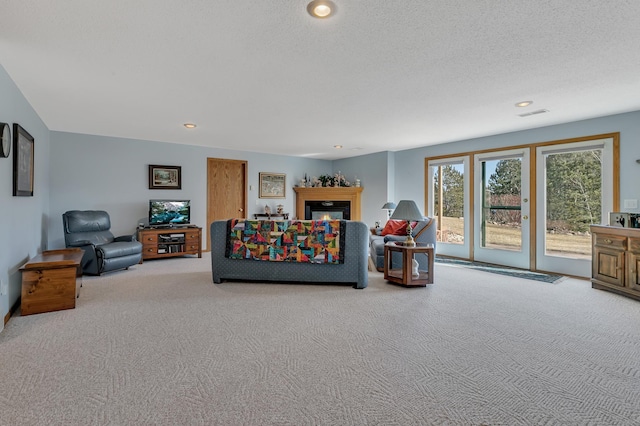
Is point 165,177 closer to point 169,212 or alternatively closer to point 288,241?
point 169,212

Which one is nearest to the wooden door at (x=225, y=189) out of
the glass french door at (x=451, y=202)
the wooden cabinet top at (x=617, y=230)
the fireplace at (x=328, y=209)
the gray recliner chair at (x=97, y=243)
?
the fireplace at (x=328, y=209)

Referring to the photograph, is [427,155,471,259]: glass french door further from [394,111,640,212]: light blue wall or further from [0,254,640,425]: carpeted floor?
[0,254,640,425]: carpeted floor

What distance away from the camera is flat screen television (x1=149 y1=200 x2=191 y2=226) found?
19.6 ft

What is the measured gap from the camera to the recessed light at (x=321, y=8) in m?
1.90

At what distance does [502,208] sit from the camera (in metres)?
5.55

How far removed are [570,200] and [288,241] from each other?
13.4 ft

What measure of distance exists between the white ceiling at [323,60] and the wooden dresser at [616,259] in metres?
1.51

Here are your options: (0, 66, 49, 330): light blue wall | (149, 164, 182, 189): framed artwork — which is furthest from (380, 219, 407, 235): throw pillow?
(0, 66, 49, 330): light blue wall

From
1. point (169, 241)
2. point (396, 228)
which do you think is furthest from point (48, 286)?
point (396, 228)

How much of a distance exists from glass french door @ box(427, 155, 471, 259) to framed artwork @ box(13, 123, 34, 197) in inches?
241

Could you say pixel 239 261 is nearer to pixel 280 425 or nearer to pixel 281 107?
pixel 281 107

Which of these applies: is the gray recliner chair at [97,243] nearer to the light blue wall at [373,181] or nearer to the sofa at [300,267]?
the sofa at [300,267]

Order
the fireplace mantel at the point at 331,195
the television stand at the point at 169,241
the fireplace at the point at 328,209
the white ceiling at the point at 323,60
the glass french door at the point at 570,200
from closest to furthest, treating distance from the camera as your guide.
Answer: the white ceiling at the point at 323,60
the glass french door at the point at 570,200
the television stand at the point at 169,241
the fireplace mantel at the point at 331,195
the fireplace at the point at 328,209

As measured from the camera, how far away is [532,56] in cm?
257
